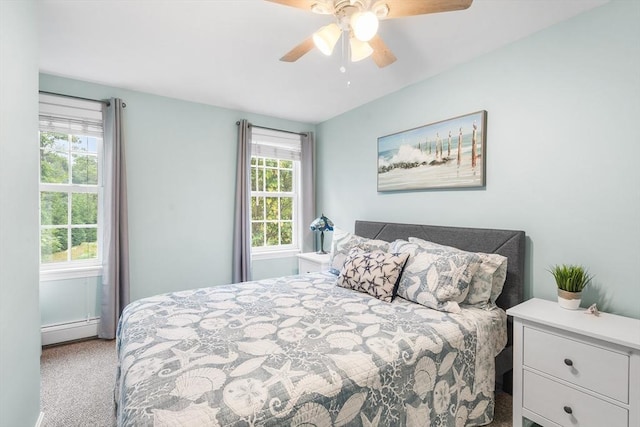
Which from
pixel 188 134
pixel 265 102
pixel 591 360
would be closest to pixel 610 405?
pixel 591 360

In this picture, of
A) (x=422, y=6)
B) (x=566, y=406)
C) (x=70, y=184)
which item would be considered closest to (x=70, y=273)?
(x=70, y=184)

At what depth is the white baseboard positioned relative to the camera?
2.78m

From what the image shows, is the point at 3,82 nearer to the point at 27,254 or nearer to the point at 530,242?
the point at 27,254

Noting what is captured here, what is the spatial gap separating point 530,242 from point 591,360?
32.4 inches

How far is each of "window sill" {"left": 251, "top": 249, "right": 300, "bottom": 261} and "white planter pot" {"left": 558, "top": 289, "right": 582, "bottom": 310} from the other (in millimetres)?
3036

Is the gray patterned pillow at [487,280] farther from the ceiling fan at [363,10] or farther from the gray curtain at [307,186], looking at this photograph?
the gray curtain at [307,186]

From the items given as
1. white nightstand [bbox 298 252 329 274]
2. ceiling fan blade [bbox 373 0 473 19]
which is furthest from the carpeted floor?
ceiling fan blade [bbox 373 0 473 19]

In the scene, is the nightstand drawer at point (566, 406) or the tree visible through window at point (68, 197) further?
the tree visible through window at point (68, 197)

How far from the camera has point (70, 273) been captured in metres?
2.88

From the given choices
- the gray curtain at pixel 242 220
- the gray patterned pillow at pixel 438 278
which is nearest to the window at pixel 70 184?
the gray curtain at pixel 242 220

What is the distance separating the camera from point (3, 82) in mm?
1231

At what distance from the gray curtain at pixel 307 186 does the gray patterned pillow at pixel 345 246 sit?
1.35 m

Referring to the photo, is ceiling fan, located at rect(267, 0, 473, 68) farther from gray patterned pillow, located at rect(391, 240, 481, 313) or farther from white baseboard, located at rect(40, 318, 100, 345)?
white baseboard, located at rect(40, 318, 100, 345)

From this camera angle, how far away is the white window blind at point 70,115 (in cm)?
273
